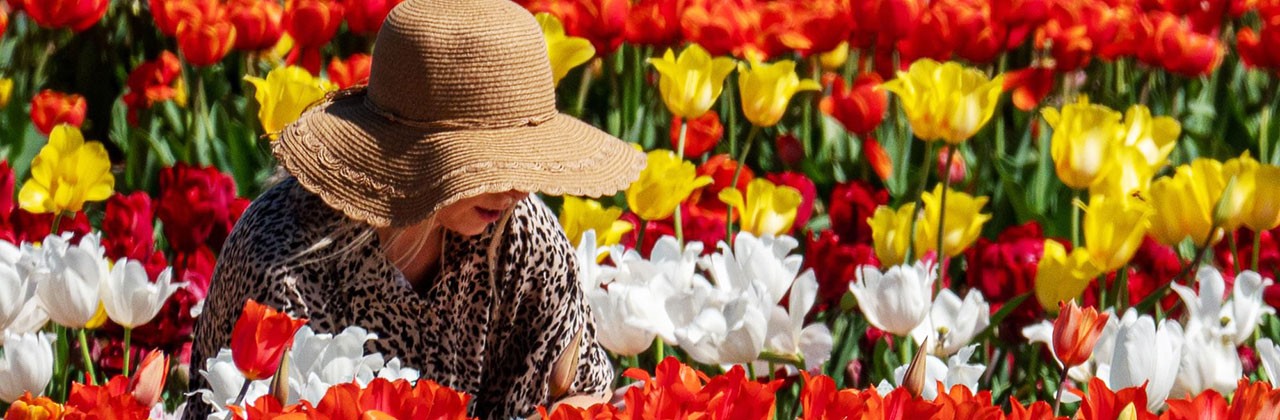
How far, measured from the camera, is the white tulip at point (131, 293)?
210 cm

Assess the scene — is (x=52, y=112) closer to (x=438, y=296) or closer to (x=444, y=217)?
(x=438, y=296)

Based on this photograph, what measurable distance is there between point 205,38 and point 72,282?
1511 mm

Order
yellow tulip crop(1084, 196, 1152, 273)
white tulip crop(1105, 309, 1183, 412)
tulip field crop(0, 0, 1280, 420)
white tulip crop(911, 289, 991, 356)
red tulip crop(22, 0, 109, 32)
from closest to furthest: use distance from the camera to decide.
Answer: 1. tulip field crop(0, 0, 1280, 420)
2. white tulip crop(1105, 309, 1183, 412)
3. white tulip crop(911, 289, 991, 356)
4. yellow tulip crop(1084, 196, 1152, 273)
5. red tulip crop(22, 0, 109, 32)

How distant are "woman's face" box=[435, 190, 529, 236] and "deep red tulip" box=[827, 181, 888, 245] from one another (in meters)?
0.83

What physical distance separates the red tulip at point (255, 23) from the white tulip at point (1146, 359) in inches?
86.2

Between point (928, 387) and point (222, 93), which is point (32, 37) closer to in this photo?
point (222, 93)

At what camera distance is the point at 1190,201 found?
2363 mm

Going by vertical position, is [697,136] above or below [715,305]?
below

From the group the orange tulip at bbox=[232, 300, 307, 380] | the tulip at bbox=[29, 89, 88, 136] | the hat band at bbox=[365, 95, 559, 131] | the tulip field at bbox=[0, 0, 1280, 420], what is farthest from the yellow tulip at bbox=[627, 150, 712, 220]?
the tulip at bbox=[29, 89, 88, 136]

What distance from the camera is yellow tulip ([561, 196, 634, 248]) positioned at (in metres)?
2.58

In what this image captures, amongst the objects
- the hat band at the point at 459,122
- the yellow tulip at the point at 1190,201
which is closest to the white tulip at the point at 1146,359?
the yellow tulip at the point at 1190,201

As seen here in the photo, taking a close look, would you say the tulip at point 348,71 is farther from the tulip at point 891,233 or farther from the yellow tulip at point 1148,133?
the yellow tulip at point 1148,133

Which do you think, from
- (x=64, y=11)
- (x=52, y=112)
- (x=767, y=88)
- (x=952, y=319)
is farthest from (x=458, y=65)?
(x=64, y=11)

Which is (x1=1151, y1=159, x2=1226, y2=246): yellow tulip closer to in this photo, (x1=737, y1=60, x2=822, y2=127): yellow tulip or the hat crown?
(x1=737, y1=60, x2=822, y2=127): yellow tulip
